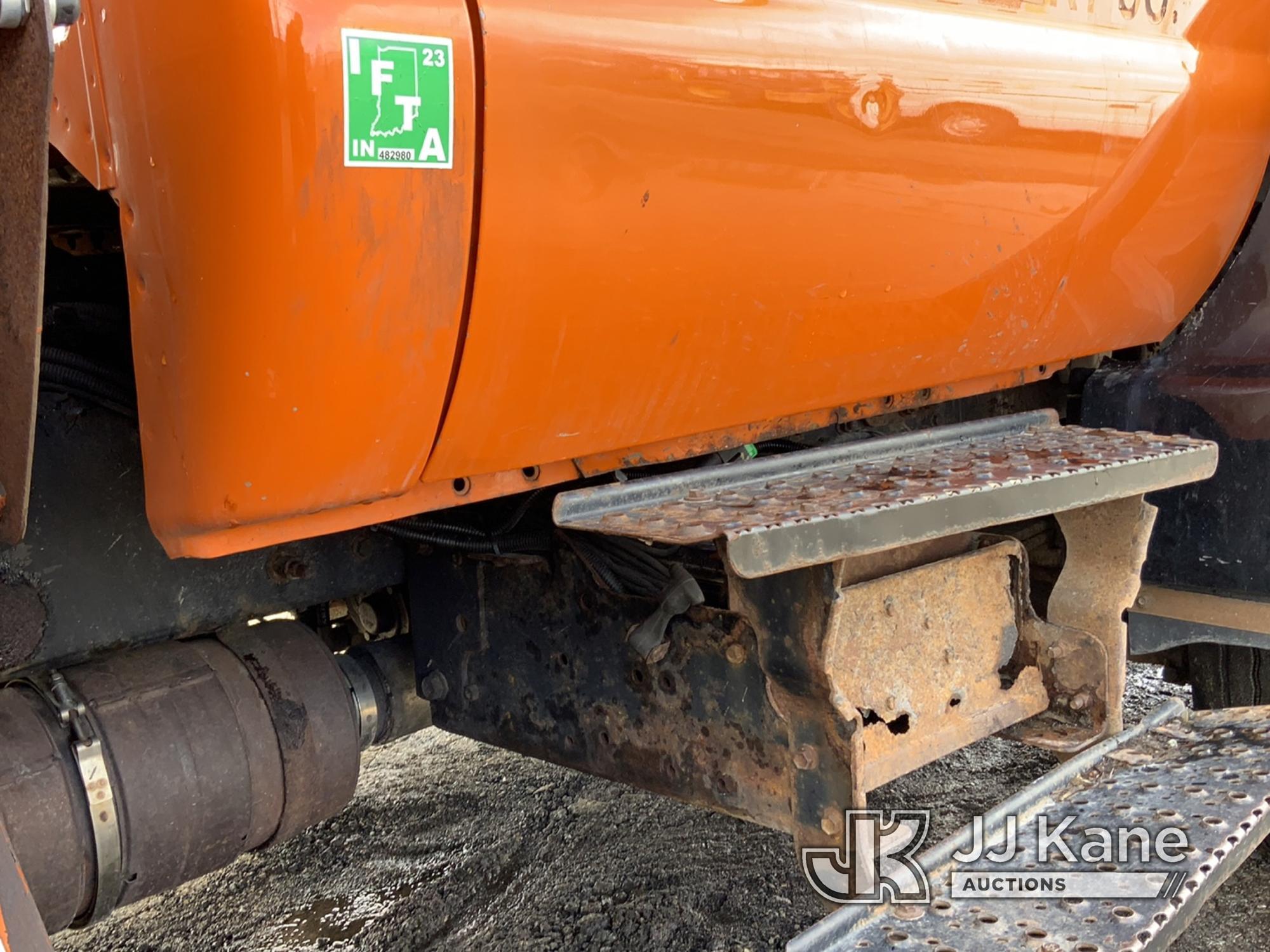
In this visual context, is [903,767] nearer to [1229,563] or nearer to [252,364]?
[1229,563]

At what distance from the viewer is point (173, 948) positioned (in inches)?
93.4

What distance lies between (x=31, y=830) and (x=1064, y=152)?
1.73m

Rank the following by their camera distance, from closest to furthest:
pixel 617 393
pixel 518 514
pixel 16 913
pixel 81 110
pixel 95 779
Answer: pixel 16 913 → pixel 81 110 → pixel 617 393 → pixel 95 779 → pixel 518 514

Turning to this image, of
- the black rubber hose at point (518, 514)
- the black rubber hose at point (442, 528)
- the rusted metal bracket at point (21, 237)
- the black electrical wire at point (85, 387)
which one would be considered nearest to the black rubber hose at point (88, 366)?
the black electrical wire at point (85, 387)

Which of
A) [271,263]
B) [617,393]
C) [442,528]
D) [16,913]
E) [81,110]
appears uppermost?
[81,110]

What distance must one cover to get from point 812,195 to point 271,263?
693 millimetres

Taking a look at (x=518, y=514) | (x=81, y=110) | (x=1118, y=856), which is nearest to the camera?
(x=81, y=110)

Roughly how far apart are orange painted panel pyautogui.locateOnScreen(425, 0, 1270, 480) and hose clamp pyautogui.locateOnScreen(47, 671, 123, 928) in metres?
0.70

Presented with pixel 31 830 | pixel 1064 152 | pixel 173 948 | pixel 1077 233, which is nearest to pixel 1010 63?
pixel 1064 152

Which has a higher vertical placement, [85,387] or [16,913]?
[85,387]

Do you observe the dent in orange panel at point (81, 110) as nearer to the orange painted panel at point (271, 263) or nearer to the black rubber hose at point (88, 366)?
the orange painted panel at point (271, 263)

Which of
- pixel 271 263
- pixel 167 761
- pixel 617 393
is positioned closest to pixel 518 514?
pixel 617 393

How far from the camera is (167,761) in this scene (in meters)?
1.67

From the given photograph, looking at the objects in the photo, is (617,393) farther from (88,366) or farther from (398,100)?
(88,366)
